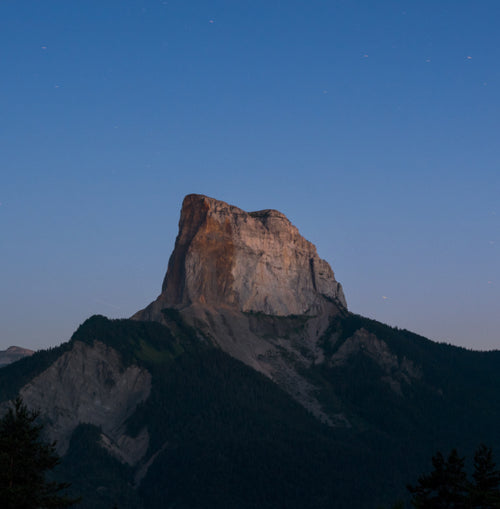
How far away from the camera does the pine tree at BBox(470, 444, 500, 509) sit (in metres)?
57.7

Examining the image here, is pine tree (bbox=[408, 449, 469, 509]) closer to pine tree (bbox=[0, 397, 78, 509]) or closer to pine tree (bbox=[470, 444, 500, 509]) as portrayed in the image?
pine tree (bbox=[470, 444, 500, 509])

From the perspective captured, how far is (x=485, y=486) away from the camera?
195 feet

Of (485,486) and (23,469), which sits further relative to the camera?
(485,486)

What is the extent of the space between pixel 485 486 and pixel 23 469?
32.0m

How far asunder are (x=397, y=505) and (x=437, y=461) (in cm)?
4136

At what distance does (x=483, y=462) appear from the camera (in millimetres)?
60219

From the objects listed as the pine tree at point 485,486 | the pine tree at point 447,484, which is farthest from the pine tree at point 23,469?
the pine tree at point 485,486

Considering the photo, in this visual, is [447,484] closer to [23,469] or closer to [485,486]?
[485,486]

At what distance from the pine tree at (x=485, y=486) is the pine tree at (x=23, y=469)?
90.4 ft

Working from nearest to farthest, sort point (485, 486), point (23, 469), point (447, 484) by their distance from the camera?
1. point (23, 469)
2. point (485, 486)
3. point (447, 484)

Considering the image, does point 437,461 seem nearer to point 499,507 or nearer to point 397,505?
point 499,507

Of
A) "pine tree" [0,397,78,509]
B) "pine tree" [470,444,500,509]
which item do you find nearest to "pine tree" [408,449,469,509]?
"pine tree" [470,444,500,509]

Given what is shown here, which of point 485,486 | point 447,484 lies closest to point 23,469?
point 447,484

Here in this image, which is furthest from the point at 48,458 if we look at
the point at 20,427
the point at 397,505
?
the point at 397,505
